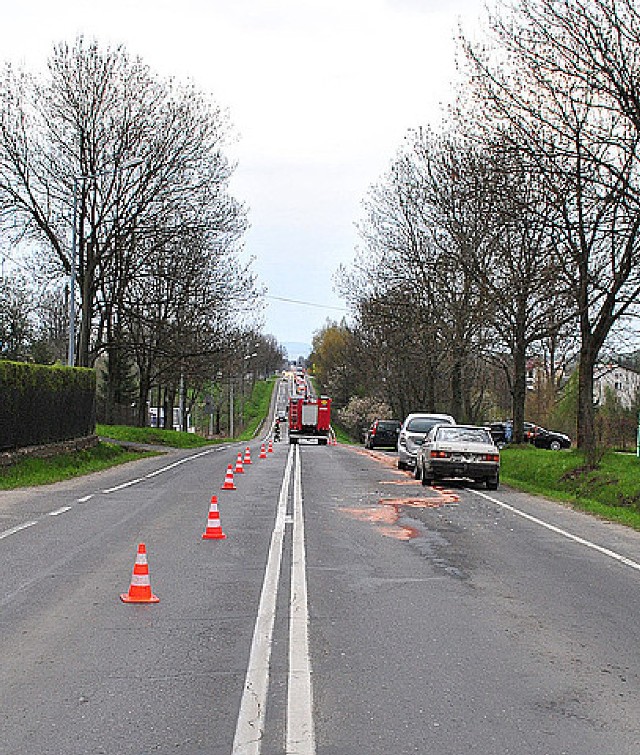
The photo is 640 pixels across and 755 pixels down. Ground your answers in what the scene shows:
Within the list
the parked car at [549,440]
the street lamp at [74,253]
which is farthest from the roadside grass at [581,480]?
the parked car at [549,440]

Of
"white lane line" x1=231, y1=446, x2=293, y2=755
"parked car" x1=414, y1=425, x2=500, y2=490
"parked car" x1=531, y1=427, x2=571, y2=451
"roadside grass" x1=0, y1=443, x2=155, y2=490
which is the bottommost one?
"white lane line" x1=231, y1=446, x2=293, y2=755

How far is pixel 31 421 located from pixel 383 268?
70.5ft

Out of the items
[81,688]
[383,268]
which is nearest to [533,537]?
[81,688]

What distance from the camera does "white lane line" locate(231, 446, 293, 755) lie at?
16.1 feet

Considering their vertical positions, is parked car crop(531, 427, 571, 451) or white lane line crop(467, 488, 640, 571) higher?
parked car crop(531, 427, 571, 451)

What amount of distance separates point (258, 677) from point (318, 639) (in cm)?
111

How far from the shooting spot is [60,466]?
2653cm

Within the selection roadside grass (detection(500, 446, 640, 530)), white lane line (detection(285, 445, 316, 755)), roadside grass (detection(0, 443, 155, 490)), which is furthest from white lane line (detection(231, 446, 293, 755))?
roadside grass (detection(0, 443, 155, 490))

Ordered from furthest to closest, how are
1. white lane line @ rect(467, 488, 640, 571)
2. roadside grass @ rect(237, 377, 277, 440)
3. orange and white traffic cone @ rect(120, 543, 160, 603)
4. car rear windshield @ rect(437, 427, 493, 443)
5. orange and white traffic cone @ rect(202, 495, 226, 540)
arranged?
1. roadside grass @ rect(237, 377, 277, 440)
2. car rear windshield @ rect(437, 427, 493, 443)
3. orange and white traffic cone @ rect(202, 495, 226, 540)
4. white lane line @ rect(467, 488, 640, 571)
5. orange and white traffic cone @ rect(120, 543, 160, 603)

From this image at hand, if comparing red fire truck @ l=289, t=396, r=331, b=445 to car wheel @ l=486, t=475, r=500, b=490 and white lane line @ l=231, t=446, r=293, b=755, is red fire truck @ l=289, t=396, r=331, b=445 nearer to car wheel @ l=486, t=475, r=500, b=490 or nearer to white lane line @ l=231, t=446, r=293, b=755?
car wheel @ l=486, t=475, r=500, b=490

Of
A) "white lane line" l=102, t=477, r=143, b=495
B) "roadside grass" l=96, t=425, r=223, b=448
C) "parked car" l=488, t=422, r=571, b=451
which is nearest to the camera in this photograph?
"white lane line" l=102, t=477, r=143, b=495

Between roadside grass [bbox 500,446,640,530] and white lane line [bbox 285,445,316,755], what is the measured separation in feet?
27.1

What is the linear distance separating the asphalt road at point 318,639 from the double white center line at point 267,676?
0.7 inches

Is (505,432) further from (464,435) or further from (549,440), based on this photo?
(464,435)
